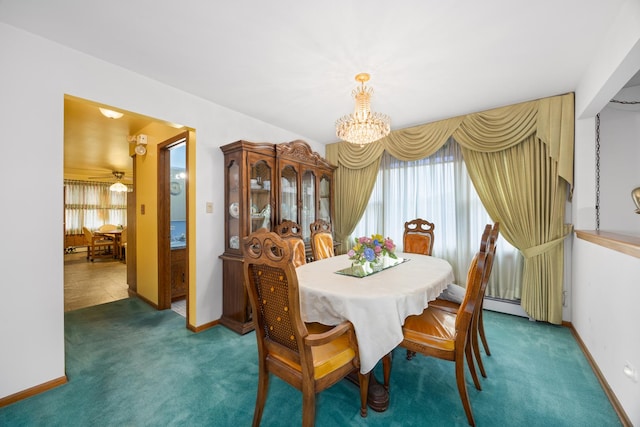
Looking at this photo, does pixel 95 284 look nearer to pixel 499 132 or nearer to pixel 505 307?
pixel 505 307

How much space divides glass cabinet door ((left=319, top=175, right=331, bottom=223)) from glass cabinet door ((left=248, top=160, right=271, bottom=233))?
1.10 metres

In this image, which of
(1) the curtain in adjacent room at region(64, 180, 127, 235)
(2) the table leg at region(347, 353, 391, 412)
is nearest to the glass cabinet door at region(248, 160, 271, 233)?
A: (2) the table leg at region(347, 353, 391, 412)

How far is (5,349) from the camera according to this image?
1679mm

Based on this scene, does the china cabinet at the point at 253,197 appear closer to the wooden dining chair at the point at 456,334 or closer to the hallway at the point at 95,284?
the hallway at the point at 95,284

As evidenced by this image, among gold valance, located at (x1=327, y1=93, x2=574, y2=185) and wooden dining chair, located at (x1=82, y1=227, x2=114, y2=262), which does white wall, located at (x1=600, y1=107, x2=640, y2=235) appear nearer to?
gold valance, located at (x1=327, y1=93, x2=574, y2=185)

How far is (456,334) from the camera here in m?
1.56

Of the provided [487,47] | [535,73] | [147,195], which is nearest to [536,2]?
[487,47]

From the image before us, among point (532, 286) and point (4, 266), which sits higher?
point (4, 266)

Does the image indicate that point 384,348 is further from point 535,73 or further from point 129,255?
point 129,255

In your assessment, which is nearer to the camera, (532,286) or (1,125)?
(1,125)

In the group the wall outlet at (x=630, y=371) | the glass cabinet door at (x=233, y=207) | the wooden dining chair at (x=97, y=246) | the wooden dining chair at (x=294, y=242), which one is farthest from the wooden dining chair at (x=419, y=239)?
the wooden dining chair at (x=97, y=246)

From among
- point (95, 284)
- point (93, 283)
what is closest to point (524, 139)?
point (95, 284)

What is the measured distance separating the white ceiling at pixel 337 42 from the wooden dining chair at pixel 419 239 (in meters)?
1.43

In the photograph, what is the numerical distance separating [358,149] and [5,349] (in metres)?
4.11
